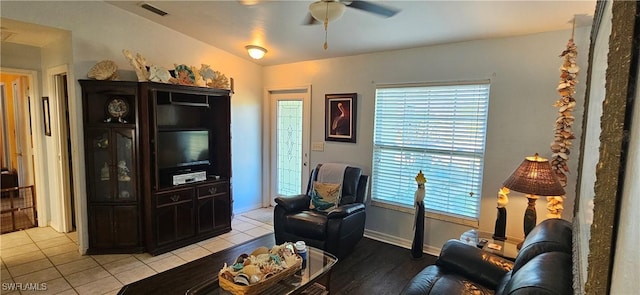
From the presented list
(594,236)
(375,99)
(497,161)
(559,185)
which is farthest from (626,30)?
(375,99)

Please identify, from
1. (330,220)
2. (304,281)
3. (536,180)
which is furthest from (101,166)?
(536,180)

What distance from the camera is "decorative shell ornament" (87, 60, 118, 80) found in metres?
3.28

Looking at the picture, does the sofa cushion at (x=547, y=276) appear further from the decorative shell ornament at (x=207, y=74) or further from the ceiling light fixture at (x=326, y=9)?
the decorative shell ornament at (x=207, y=74)

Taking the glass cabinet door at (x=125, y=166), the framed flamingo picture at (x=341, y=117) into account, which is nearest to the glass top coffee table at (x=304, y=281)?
the glass cabinet door at (x=125, y=166)

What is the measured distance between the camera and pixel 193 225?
3908 mm

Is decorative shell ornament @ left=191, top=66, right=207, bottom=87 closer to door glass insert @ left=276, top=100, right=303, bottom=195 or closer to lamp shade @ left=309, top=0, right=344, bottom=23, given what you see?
door glass insert @ left=276, top=100, right=303, bottom=195

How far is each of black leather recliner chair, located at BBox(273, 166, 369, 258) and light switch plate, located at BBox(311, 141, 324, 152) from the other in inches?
30.8

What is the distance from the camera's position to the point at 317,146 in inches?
186

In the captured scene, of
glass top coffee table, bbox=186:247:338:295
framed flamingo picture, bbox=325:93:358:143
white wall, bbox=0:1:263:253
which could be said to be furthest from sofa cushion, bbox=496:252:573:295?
white wall, bbox=0:1:263:253

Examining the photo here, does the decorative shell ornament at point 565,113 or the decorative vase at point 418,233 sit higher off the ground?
the decorative shell ornament at point 565,113

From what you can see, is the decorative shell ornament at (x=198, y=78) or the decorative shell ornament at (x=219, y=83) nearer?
the decorative shell ornament at (x=198, y=78)

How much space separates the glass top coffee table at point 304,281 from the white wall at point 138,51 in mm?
2233

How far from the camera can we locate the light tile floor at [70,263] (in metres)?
2.88

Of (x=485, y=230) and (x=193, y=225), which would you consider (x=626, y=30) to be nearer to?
(x=485, y=230)
